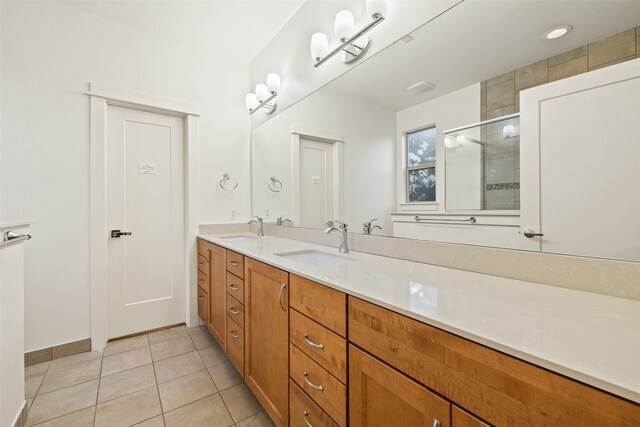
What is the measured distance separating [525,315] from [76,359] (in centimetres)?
286

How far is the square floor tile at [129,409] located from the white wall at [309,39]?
230 centimetres

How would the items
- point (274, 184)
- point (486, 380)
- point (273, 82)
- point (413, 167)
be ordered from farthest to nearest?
1. point (274, 184)
2. point (273, 82)
3. point (413, 167)
4. point (486, 380)

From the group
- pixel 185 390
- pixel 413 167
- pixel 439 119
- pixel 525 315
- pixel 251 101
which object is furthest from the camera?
pixel 251 101

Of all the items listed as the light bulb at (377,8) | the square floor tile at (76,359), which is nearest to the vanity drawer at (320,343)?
the light bulb at (377,8)

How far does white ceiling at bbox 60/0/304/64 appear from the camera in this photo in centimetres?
212

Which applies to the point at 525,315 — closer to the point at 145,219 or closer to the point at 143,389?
the point at 143,389

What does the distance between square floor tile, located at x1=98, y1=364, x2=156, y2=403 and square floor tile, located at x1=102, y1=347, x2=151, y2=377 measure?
62 mm

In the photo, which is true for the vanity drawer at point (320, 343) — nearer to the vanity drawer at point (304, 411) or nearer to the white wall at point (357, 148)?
the vanity drawer at point (304, 411)

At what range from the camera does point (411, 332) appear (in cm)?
69

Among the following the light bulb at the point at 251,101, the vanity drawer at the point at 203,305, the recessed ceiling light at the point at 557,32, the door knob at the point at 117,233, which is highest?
the light bulb at the point at 251,101

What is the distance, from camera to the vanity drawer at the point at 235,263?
1623 millimetres

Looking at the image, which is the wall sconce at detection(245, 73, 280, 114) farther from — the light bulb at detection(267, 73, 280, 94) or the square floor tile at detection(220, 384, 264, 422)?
the square floor tile at detection(220, 384, 264, 422)

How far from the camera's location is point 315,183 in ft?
6.89

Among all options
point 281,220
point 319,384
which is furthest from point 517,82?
point 281,220
